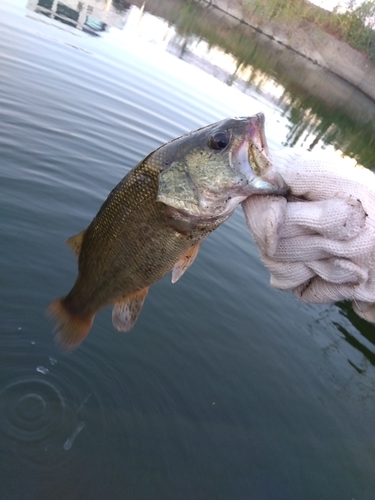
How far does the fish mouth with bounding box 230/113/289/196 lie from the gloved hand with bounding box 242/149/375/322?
9cm

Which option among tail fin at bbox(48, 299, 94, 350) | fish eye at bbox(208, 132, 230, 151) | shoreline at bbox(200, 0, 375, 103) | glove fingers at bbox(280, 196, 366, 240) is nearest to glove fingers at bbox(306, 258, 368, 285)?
glove fingers at bbox(280, 196, 366, 240)

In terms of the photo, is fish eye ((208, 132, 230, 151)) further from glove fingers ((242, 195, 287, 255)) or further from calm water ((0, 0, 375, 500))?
calm water ((0, 0, 375, 500))

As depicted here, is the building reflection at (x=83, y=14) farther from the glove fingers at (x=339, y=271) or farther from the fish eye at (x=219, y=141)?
the glove fingers at (x=339, y=271)

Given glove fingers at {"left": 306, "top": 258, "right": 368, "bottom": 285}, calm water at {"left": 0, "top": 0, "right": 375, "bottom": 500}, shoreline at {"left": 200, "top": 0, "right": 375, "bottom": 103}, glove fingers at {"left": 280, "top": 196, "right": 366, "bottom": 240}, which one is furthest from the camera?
shoreline at {"left": 200, "top": 0, "right": 375, "bottom": 103}

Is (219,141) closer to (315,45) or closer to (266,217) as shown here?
(266,217)

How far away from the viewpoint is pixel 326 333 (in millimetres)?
6203

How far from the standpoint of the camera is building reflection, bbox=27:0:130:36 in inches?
581

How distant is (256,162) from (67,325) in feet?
5.73

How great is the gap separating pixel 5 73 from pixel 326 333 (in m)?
7.83

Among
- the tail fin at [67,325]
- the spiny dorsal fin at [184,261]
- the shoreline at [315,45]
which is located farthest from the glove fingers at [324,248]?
the shoreline at [315,45]

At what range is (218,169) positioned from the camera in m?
2.07

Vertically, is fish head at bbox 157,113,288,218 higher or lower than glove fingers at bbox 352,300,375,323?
higher

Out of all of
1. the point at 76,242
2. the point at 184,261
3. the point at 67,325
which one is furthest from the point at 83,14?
the point at 184,261

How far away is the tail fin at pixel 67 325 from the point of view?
288 cm
